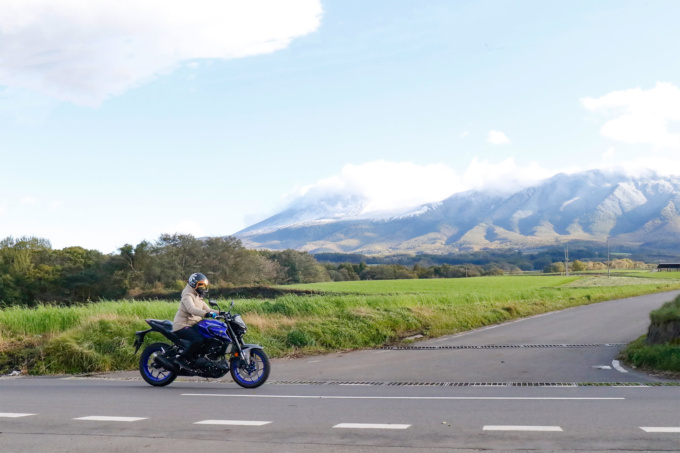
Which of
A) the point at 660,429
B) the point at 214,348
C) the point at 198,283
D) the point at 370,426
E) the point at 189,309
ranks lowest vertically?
the point at 660,429

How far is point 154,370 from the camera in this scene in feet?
41.6

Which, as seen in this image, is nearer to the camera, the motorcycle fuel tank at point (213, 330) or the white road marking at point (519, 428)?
the white road marking at point (519, 428)

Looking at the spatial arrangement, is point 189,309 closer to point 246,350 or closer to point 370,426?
point 246,350

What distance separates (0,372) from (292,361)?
6.77m

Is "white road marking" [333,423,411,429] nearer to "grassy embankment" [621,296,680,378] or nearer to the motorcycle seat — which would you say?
the motorcycle seat

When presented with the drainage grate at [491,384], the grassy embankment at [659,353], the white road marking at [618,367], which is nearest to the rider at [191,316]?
the drainage grate at [491,384]

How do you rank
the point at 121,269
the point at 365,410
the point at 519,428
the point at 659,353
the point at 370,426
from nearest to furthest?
1. the point at 519,428
2. the point at 370,426
3. the point at 365,410
4. the point at 659,353
5. the point at 121,269

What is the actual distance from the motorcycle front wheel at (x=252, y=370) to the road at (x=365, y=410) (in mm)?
269

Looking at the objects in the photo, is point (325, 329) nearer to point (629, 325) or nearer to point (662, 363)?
point (662, 363)

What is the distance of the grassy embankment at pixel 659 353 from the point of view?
47.0 feet

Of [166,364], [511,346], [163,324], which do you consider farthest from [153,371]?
[511,346]

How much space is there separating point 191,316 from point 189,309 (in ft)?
1.04

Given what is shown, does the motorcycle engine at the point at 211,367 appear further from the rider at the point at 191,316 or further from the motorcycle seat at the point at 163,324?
the motorcycle seat at the point at 163,324

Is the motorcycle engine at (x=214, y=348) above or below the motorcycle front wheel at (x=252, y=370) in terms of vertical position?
above
